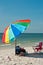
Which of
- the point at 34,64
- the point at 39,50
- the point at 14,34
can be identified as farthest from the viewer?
the point at 39,50

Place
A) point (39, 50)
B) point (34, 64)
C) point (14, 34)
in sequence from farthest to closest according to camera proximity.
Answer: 1. point (39, 50)
2. point (14, 34)
3. point (34, 64)

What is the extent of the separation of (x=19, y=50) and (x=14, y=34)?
1336 millimetres

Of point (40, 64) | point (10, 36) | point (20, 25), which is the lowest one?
point (40, 64)

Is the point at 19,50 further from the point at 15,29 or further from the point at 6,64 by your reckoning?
the point at 6,64

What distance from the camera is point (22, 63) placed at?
9008 mm

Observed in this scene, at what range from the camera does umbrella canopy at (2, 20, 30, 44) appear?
1076 cm

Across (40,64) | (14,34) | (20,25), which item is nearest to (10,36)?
(14,34)

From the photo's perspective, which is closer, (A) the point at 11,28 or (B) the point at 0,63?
(B) the point at 0,63

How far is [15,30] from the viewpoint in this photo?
1096 cm

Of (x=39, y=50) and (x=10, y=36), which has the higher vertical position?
(x=10, y=36)

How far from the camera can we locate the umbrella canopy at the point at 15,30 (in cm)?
1076

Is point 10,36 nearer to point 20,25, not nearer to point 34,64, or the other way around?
point 20,25

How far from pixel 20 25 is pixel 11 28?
64 centimetres

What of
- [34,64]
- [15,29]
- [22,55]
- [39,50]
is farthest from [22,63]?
[39,50]
